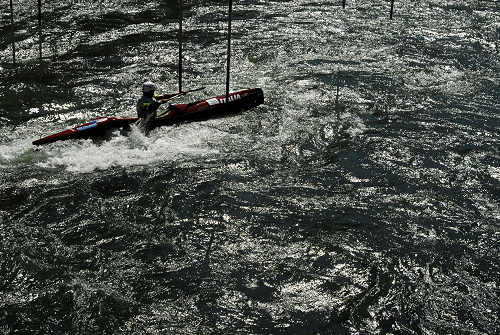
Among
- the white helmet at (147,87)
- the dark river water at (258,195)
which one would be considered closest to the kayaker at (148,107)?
the white helmet at (147,87)

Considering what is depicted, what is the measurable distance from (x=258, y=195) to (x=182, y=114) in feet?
14.4

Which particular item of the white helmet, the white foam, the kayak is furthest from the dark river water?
the white helmet

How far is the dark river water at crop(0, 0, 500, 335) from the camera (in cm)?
900

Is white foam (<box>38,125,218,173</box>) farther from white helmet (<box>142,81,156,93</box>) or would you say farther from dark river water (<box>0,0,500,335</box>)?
white helmet (<box>142,81,156,93</box>)

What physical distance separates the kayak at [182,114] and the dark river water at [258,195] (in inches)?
11.1

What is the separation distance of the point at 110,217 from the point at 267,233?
3.21 metres

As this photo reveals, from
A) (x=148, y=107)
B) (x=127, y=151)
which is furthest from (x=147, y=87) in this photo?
(x=127, y=151)

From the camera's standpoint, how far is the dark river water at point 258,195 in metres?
9.00

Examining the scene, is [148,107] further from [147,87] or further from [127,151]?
A: [127,151]

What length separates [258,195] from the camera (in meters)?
12.1

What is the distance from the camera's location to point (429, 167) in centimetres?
1346

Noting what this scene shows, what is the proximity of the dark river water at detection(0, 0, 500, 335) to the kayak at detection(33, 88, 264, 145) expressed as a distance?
28cm

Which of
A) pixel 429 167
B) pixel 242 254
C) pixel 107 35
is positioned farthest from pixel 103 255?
pixel 107 35

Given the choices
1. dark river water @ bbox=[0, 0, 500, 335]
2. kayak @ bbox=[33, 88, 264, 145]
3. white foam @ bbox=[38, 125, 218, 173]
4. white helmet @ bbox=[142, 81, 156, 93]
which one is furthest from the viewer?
white helmet @ bbox=[142, 81, 156, 93]
